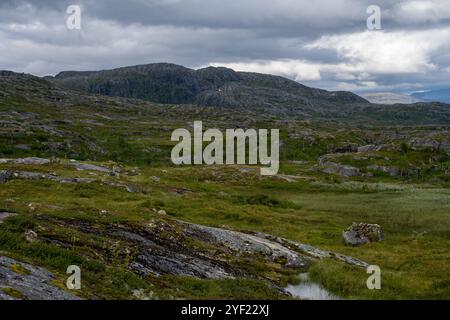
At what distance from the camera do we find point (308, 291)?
28234 mm

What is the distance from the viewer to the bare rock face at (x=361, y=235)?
4866cm

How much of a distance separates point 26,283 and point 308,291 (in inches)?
667

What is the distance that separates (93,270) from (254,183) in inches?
3174

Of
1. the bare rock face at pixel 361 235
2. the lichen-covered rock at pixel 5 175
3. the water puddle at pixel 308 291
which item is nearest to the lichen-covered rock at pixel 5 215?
the water puddle at pixel 308 291

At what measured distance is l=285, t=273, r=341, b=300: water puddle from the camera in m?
26.8

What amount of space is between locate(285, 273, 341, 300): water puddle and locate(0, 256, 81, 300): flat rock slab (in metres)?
13.9

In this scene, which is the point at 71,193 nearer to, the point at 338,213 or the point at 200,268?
the point at 200,268

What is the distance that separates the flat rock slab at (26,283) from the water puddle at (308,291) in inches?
549

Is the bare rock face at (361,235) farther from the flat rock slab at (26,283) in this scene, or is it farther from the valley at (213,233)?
the flat rock slab at (26,283)

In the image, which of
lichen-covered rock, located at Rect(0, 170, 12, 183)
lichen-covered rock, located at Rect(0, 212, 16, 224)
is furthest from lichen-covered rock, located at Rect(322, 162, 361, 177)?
lichen-covered rock, located at Rect(0, 212, 16, 224)

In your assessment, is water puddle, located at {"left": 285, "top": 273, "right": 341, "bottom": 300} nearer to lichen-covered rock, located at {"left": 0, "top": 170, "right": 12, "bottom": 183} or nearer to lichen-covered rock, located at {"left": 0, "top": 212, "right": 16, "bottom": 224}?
lichen-covered rock, located at {"left": 0, "top": 212, "right": 16, "bottom": 224}

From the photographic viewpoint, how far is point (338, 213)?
6825cm

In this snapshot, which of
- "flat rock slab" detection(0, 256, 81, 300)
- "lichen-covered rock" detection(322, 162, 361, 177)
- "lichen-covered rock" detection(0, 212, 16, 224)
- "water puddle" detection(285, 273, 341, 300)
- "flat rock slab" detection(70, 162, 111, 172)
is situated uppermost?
"lichen-covered rock" detection(0, 212, 16, 224)

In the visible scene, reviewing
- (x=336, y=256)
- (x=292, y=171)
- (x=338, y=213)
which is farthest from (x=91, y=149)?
(x=336, y=256)
